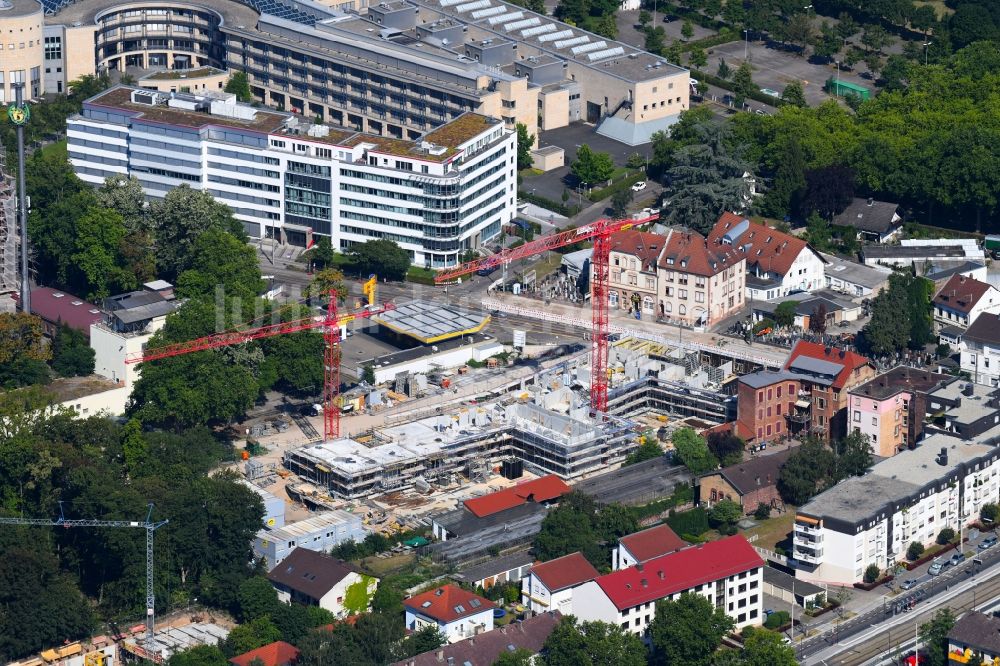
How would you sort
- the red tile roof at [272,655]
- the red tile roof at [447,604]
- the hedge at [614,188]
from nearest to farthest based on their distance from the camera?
1. the red tile roof at [272,655]
2. the red tile roof at [447,604]
3. the hedge at [614,188]

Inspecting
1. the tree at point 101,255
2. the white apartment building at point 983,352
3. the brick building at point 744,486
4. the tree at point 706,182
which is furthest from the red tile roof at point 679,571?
the tree at point 101,255

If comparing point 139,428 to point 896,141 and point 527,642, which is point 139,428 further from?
point 896,141

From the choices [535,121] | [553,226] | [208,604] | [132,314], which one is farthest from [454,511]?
[535,121]

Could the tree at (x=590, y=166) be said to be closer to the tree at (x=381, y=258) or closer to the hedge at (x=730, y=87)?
the tree at (x=381, y=258)

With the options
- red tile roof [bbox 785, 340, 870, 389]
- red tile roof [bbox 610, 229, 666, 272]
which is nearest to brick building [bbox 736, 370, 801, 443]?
red tile roof [bbox 785, 340, 870, 389]

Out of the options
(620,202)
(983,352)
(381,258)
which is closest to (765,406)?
(983,352)

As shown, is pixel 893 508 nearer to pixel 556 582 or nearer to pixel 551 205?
pixel 556 582
